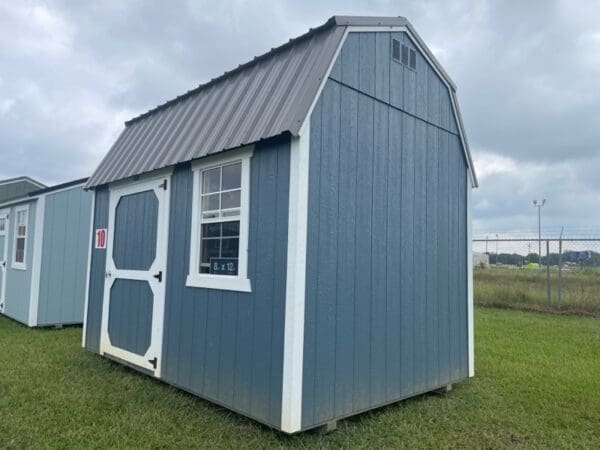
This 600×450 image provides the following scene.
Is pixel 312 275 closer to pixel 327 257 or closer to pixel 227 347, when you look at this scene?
pixel 327 257

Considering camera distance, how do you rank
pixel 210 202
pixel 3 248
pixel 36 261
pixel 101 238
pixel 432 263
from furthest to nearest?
pixel 3 248 → pixel 36 261 → pixel 101 238 → pixel 432 263 → pixel 210 202

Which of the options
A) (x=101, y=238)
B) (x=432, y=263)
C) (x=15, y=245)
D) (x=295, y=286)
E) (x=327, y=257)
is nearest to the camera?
(x=295, y=286)

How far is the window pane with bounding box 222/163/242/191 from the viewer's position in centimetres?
352

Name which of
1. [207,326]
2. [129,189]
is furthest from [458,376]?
[129,189]

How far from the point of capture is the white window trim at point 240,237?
3.32 meters

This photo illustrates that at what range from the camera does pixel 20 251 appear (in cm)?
822

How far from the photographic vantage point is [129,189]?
4961mm

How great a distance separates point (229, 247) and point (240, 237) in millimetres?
219

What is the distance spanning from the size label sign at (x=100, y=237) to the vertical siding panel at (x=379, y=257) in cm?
364

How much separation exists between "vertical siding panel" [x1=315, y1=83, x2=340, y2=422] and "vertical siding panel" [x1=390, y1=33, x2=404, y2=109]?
2.56ft

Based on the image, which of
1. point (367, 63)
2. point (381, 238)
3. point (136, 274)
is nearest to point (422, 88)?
point (367, 63)

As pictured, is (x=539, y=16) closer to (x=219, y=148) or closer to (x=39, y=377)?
(x=219, y=148)

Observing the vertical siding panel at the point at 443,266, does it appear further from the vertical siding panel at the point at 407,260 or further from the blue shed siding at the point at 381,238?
the vertical siding panel at the point at 407,260

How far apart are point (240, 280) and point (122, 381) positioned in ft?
6.92
